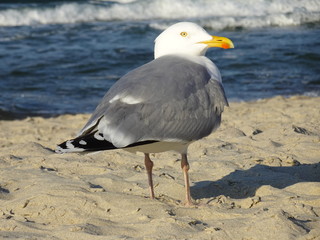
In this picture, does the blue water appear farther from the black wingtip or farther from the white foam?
the black wingtip

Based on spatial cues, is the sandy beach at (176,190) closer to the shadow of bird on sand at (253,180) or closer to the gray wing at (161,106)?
the shadow of bird on sand at (253,180)

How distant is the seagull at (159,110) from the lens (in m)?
3.80

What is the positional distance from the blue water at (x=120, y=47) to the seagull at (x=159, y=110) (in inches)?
202

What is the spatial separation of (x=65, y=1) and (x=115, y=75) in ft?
33.9

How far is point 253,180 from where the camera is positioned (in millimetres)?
4754

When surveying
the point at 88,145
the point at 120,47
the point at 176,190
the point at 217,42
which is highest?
the point at 217,42

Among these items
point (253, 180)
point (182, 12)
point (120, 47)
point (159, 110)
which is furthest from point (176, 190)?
point (182, 12)

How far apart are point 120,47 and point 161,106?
9925 millimetres

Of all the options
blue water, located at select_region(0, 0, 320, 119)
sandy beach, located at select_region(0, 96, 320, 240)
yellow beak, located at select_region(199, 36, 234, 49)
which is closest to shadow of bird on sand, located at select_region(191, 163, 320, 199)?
sandy beach, located at select_region(0, 96, 320, 240)

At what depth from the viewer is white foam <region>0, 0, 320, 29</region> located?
17972mm

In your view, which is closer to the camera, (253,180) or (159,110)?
(159,110)

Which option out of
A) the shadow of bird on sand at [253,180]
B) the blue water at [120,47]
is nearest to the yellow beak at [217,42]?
the shadow of bird on sand at [253,180]

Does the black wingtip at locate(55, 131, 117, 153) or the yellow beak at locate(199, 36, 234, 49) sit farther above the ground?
the yellow beak at locate(199, 36, 234, 49)

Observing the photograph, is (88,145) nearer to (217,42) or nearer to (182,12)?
(217,42)
